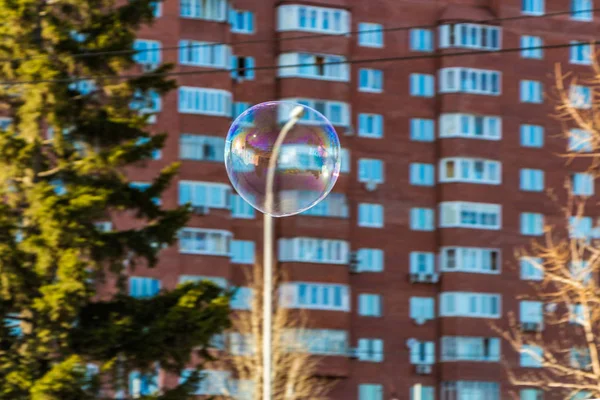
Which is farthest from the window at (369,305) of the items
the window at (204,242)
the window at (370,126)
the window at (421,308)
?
the window at (204,242)

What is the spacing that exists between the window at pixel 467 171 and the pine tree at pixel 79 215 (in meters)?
30.6

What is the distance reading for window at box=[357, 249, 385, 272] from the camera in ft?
177

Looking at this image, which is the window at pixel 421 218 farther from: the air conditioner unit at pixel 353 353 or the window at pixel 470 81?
the air conditioner unit at pixel 353 353

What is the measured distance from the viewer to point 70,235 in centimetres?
2328

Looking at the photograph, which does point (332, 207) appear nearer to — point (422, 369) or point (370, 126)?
point (370, 126)

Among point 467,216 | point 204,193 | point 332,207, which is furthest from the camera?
point 467,216

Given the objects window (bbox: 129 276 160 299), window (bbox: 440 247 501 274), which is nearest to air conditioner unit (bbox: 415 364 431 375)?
window (bbox: 440 247 501 274)

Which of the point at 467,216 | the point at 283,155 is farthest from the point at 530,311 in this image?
the point at 283,155

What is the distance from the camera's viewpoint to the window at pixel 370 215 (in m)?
54.2

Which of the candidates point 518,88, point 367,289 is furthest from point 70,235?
point 518,88

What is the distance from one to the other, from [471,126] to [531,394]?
1057 cm

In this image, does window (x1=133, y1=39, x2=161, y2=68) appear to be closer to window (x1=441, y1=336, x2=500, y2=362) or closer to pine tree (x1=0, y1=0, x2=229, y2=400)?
window (x1=441, y1=336, x2=500, y2=362)

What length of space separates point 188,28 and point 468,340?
14974mm

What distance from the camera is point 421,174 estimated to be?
55.1 metres
